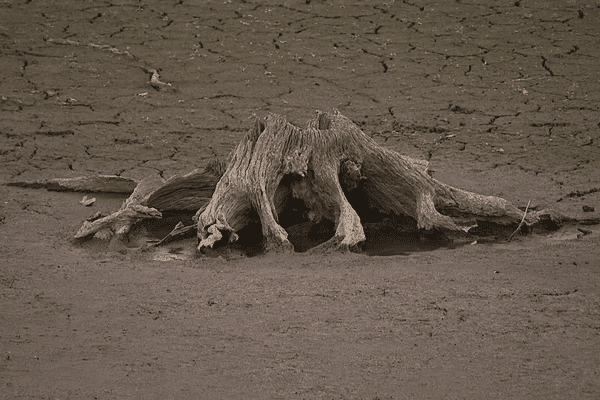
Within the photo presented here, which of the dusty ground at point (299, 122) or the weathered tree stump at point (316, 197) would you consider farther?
the weathered tree stump at point (316, 197)

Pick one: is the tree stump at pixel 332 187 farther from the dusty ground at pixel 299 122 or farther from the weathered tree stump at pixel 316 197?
the dusty ground at pixel 299 122

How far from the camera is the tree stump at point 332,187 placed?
5684 millimetres

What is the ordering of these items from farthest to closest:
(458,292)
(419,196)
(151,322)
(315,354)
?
(419,196) → (458,292) → (151,322) → (315,354)

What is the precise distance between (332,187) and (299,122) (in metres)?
2.21

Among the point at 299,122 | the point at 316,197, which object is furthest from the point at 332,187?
the point at 299,122

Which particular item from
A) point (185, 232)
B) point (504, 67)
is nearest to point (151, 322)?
point (185, 232)

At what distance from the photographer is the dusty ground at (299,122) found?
4.04 meters

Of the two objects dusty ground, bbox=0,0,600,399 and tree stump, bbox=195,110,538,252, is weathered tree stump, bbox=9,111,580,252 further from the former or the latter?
dusty ground, bbox=0,0,600,399

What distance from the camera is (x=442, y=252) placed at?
18.0ft

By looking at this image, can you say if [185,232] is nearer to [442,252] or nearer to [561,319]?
[442,252]

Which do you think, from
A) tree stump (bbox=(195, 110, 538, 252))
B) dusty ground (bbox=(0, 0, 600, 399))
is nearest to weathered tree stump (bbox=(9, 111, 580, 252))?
tree stump (bbox=(195, 110, 538, 252))

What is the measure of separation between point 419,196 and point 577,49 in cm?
453

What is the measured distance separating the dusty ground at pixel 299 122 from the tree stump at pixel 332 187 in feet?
0.89

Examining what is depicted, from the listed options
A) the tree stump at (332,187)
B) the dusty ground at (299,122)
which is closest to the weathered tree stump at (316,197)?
the tree stump at (332,187)
